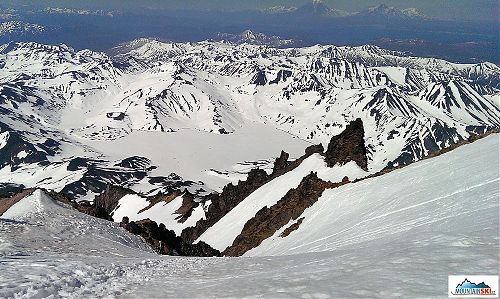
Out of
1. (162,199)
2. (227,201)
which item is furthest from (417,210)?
(162,199)

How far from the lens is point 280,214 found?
47.2 metres

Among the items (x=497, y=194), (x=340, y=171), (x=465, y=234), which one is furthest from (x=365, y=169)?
(x=465, y=234)

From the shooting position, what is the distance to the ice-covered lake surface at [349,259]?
10570 millimetres

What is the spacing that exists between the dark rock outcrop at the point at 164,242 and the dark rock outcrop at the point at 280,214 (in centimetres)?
310

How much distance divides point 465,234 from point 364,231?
34.5 feet

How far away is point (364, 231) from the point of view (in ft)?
77.3

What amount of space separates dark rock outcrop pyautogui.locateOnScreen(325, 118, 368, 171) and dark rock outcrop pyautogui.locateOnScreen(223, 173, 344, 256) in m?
8.12

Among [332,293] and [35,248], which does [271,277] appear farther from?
[35,248]

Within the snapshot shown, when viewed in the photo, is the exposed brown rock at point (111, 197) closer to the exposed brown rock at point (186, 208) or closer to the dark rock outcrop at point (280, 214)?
the exposed brown rock at point (186, 208)

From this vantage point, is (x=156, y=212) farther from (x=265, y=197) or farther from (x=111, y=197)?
(x=265, y=197)

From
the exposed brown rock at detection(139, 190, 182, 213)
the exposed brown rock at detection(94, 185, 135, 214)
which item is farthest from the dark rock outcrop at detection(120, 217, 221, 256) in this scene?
the exposed brown rock at detection(94, 185, 135, 214)

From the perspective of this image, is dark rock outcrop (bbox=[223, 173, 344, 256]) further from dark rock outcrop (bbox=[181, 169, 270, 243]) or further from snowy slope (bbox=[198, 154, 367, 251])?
dark rock outcrop (bbox=[181, 169, 270, 243])
